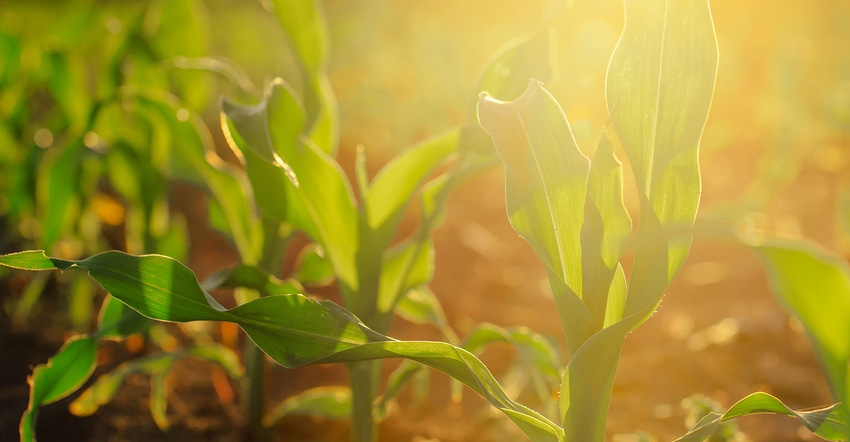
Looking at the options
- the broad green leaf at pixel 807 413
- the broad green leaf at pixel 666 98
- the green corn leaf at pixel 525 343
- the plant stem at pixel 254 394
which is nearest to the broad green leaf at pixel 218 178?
the plant stem at pixel 254 394

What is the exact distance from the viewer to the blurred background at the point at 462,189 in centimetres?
186

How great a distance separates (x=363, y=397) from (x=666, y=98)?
752 mm

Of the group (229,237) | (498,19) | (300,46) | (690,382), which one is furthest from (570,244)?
(498,19)

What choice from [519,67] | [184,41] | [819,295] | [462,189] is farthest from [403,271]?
[462,189]

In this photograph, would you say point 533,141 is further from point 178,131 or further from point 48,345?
point 48,345

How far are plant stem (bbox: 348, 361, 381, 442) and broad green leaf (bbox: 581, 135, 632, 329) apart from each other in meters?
0.50

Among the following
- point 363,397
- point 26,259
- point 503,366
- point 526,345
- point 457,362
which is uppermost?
point 26,259

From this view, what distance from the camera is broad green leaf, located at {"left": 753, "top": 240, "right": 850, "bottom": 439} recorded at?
26.6 inches

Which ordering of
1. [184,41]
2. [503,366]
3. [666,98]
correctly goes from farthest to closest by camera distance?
[503,366]
[184,41]
[666,98]

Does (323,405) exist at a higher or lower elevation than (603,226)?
lower

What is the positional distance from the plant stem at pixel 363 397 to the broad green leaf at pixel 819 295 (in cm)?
76

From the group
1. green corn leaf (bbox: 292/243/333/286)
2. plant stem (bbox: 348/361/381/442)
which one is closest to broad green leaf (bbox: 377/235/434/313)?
plant stem (bbox: 348/361/381/442)

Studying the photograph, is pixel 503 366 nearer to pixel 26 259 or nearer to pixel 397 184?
pixel 397 184

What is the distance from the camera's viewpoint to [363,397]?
1.33m
